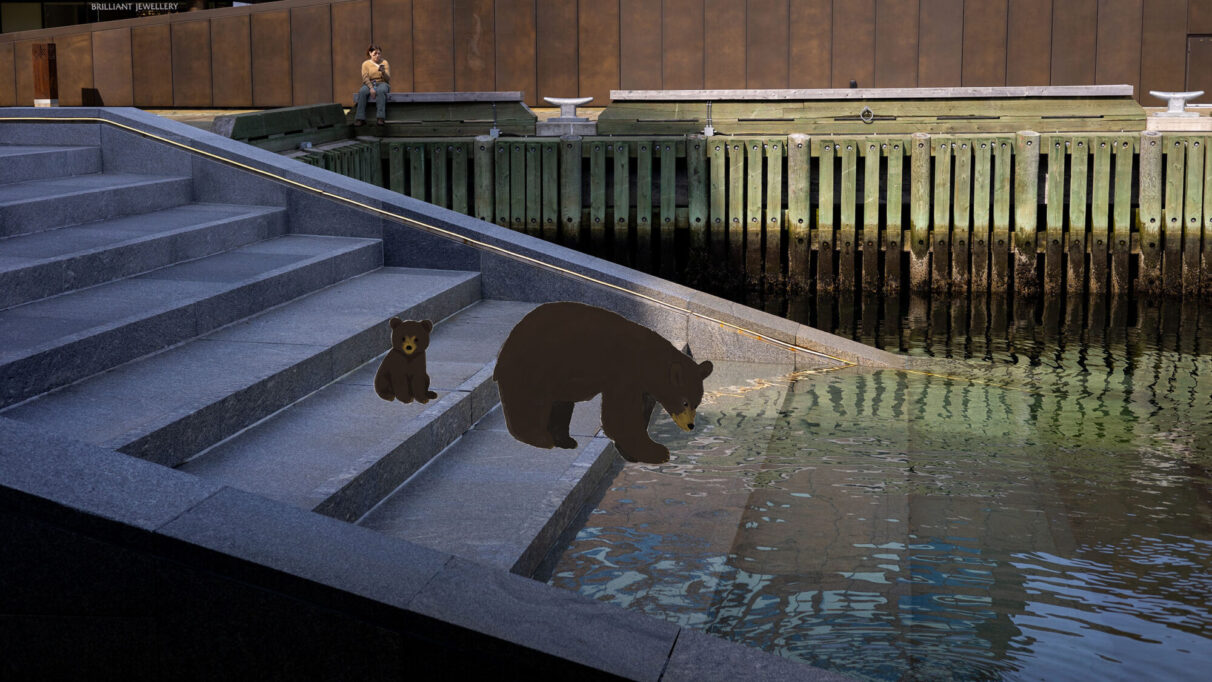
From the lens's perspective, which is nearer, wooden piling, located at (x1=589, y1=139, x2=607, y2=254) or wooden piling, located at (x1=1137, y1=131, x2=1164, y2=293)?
wooden piling, located at (x1=1137, y1=131, x2=1164, y2=293)

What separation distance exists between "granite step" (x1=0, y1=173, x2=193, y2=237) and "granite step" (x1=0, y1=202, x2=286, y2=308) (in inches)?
3.2

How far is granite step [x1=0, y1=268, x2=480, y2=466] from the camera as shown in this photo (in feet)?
15.7

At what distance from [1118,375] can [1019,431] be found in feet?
10.8

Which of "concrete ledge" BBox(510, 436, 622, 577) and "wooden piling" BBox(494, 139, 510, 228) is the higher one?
"wooden piling" BBox(494, 139, 510, 228)

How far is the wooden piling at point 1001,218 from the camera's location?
14406 mm

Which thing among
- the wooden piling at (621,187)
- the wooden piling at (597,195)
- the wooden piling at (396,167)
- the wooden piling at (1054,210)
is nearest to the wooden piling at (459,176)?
the wooden piling at (396,167)

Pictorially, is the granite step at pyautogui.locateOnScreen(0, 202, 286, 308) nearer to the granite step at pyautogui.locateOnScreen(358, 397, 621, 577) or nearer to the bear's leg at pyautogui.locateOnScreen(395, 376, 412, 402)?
the granite step at pyautogui.locateOnScreen(358, 397, 621, 577)

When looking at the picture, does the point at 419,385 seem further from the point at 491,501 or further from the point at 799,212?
the point at 799,212

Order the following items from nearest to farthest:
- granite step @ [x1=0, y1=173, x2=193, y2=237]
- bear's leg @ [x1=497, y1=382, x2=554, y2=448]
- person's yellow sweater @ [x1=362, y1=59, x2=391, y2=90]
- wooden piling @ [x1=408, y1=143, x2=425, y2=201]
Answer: bear's leg @ [x1=497, y1=382, x2=554, y2=448] < granite step @ [x1=0, y1=173, x2=193, y2=237] < wooden piling @ [x1=408, y1=143, x2=425, y2=201] < person's yellow sweater @ [x1=362, y1=59, x2=391, y2=90]

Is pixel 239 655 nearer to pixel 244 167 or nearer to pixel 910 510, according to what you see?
pixel 910 510

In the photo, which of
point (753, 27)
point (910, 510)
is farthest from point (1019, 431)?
point (753, 27)

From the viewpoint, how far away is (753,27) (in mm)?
22859

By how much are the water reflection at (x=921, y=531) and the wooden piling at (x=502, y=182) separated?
7.91 metres

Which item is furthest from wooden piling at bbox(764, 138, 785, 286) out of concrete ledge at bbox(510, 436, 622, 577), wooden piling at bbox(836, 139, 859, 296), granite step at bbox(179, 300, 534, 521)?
concrete ledge at bbox(510, 436, 622, 577)
